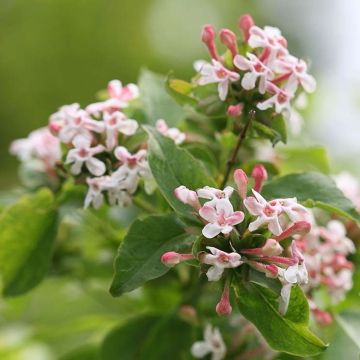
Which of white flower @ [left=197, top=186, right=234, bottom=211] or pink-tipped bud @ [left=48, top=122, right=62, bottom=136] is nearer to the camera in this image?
white flower @ [left=197, top=186, right=234, bottom=211]

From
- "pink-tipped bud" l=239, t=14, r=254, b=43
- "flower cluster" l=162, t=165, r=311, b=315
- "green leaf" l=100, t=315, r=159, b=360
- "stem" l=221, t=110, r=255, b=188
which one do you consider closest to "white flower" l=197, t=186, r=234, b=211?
"flower cluster" l=162, t=165, r=311, b=315

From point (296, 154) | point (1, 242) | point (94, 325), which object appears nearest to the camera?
point (1, 242)

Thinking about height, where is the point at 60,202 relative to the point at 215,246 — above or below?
below

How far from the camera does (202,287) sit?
0.96 m

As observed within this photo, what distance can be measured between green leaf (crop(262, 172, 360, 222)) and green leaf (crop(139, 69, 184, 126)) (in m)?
0.18

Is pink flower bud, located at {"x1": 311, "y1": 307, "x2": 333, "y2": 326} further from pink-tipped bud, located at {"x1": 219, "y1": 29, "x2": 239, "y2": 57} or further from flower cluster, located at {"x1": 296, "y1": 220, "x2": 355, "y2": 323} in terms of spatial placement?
pink-tipped bud, located at {"x1": 219, "y1": 29, "x2": 239, "y2": 57}

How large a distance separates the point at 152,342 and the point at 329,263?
0.24m

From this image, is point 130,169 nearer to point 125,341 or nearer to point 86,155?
point 86,155

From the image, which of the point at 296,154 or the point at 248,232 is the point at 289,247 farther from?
the point at 296,154

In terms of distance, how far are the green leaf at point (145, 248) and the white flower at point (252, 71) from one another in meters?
0.15

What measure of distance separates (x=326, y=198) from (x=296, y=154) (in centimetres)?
26

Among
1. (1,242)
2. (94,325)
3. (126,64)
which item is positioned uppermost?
(1,242)

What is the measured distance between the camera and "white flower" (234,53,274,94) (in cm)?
75

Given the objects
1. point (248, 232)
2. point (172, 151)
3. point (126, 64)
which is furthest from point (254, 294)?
point (126, 64)
